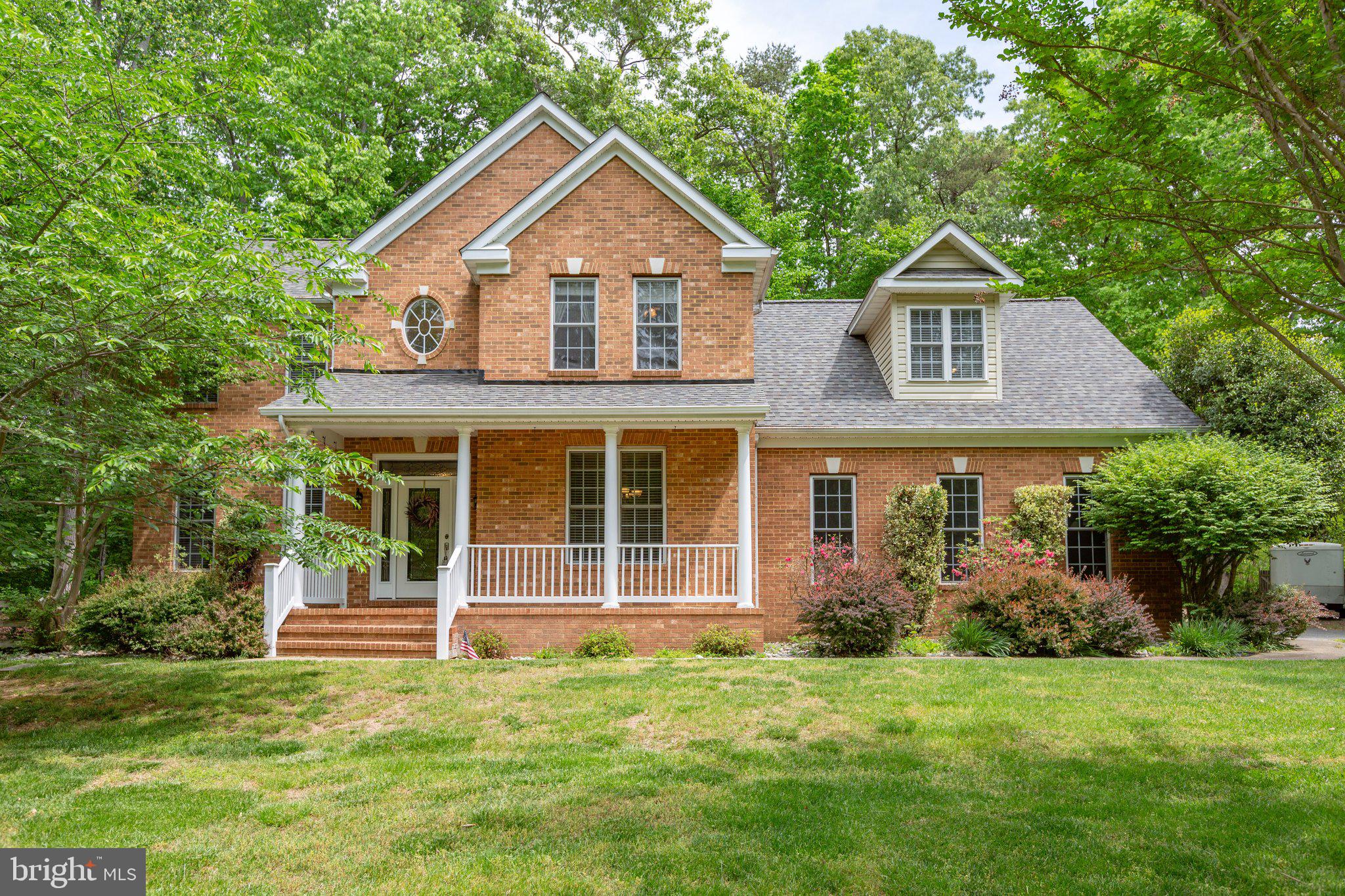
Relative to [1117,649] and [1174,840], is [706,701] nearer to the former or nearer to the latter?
[1174,840]

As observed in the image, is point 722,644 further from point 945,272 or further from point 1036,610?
point 945,272

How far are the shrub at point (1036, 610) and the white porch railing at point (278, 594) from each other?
33.5 ft

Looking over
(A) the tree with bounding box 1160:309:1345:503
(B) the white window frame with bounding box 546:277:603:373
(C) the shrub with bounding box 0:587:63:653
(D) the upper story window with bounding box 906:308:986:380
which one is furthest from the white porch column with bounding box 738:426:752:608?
(C) the shrub with bounding box 0:587:63:653

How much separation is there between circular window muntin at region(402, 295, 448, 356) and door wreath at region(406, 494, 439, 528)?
2644 mm

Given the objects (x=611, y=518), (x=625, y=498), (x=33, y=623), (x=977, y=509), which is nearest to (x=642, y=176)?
(x=625, y=498)

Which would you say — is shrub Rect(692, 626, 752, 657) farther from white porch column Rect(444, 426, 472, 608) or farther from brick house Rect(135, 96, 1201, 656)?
white porch column Rect(444, 426, 472, 608)

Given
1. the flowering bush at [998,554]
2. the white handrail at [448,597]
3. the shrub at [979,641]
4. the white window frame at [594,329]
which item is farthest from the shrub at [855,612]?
the white window frame at [594,329]

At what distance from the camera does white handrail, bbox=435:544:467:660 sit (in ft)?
40.5

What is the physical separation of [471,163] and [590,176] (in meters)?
2.75

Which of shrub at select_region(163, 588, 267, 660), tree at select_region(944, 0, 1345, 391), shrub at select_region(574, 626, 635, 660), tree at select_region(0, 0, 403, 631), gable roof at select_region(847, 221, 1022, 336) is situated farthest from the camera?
gable roof at select_region(847, 221, 1022, 336)

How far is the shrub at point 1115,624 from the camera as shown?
1239 cm

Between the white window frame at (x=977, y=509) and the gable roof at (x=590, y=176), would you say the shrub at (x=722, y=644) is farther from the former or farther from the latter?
the gable roof at (x=590, y=176)

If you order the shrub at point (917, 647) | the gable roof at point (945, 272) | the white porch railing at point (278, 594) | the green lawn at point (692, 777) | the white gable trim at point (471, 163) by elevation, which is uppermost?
the white gable trim at point (471, 163)

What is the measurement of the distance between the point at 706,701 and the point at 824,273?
23391 mm
